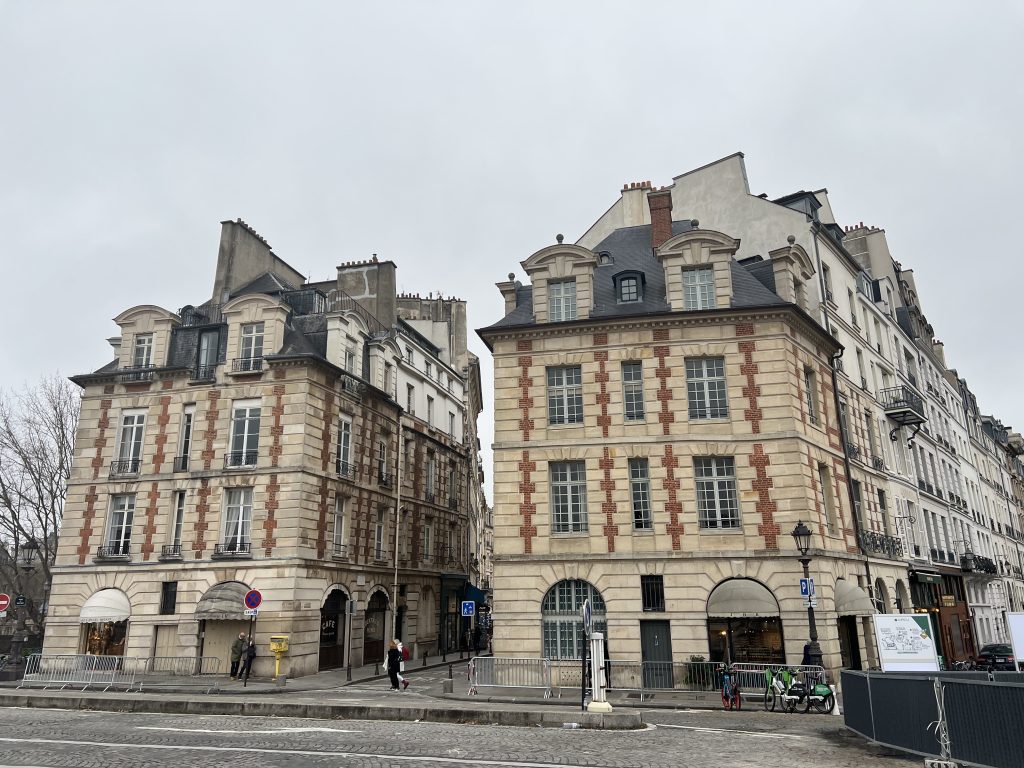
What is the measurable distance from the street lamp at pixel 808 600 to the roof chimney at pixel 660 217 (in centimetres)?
1210

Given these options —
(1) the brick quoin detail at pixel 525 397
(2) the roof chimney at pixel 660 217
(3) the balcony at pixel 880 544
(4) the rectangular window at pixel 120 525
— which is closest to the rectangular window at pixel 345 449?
(4) the rectangular window at pixel 120 525

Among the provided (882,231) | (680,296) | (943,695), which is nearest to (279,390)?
(680,296)

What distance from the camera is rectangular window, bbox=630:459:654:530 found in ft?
74.6

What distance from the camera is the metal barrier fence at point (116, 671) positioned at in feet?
75.3

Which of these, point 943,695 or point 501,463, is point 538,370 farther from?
point 943,695

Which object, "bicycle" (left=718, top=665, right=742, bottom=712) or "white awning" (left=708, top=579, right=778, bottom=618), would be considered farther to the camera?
"white awning" (left=708, top=579, right=778, bottom=618)

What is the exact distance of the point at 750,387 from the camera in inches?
908

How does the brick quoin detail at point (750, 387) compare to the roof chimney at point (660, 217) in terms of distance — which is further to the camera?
the roof chimney at point (660, 217)

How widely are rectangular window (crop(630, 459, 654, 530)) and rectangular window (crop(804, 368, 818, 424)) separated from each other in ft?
19.8

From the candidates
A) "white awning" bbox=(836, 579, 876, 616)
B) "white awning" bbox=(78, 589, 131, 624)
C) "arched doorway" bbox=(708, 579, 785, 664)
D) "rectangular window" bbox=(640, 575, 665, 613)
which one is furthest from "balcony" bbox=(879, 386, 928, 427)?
"white awning" bbox=(78, 589, 131, 624)

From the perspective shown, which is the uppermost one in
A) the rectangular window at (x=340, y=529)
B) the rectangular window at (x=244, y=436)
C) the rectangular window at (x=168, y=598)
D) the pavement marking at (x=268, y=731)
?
the rectangular window at (x=244, y=436)

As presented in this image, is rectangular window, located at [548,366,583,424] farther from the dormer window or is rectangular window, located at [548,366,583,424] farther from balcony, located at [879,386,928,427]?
balcony, located at [879,386,928,427]

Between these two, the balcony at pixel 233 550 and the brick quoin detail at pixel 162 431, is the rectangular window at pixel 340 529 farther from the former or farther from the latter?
the brick quoin detail at pixel 162 431

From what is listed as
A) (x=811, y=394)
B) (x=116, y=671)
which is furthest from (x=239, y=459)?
(x=811, y=394)
